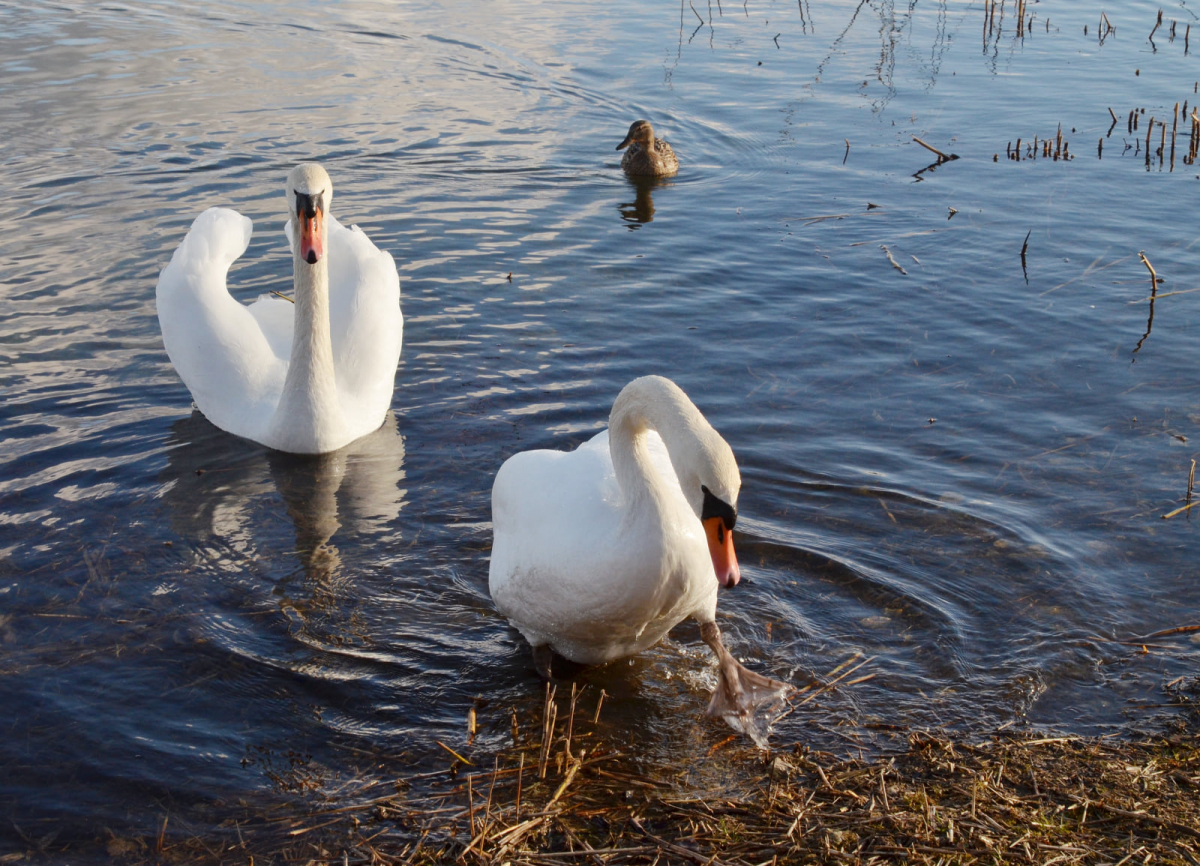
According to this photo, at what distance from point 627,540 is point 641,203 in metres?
8.35

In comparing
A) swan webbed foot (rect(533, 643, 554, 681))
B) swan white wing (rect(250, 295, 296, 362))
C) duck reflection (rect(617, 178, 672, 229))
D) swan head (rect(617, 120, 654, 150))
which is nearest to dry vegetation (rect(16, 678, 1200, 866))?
swan webbed foot (rect(533, 643, 554, 681))

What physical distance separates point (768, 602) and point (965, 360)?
11.7 ft

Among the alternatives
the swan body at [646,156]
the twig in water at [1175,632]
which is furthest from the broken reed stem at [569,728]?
the swan body at [646,156]

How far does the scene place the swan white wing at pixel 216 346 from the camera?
724cm

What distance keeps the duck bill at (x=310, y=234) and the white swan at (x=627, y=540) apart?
2186 mm

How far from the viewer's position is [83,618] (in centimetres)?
543

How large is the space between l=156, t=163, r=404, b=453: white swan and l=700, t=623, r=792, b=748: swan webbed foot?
3253 millimetres

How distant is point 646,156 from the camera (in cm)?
1266

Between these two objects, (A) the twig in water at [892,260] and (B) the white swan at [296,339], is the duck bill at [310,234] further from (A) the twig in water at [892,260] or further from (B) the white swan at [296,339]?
(A) the twig in water at [892,260]

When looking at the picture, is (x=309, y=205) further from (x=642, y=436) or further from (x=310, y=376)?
(x=642, y=436)

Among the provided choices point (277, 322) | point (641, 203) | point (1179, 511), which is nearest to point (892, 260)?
point (641, 203)

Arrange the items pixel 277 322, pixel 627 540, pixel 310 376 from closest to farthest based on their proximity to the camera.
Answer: pixel 627 540 < pixel 310 376 < pixel 277 322

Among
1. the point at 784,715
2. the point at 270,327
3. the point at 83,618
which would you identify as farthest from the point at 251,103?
the point at 784,715

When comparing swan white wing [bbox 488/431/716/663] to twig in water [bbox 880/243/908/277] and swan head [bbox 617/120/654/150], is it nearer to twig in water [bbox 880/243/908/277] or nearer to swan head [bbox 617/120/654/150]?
twig in water [bbox 880/243/908/277]
